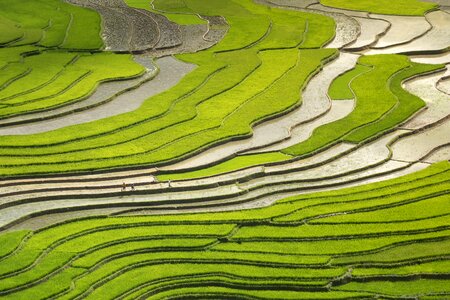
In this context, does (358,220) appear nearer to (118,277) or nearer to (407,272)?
(407,272)

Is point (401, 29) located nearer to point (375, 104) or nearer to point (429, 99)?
point (429, 99)

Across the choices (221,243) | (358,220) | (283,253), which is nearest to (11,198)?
(221,243)

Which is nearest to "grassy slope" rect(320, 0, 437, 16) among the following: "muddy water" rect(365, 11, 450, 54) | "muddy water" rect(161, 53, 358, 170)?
"muddy water" rect(365, 11, 450, 54)

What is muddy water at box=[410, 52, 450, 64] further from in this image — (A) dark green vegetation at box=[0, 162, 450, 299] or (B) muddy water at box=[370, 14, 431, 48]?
(A) dark green vegetation at box=[0, 162, 450, 299]

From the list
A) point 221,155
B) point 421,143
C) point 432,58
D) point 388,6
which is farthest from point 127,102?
point 388,6

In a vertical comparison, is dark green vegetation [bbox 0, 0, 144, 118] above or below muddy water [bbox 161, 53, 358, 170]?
above

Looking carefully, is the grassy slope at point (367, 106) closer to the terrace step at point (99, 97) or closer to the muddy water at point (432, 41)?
the muddy water at point (432, 41)
